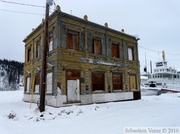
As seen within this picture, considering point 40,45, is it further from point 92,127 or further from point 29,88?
point 92,127

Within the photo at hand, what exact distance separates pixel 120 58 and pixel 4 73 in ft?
270

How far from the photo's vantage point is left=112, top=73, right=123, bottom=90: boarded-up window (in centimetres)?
1847

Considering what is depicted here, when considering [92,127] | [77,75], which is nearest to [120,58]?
[77,75]

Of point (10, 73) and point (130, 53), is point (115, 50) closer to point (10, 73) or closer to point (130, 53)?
point (130, 53)

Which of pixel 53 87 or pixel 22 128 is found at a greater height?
pixel 53 87

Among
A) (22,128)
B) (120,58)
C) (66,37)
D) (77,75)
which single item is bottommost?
(22,128)

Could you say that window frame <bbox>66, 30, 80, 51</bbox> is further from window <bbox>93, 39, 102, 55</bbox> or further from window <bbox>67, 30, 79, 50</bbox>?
window <bbox>93, 39, 102, 55</bbox>

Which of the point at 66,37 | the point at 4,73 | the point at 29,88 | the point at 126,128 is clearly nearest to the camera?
the point at 126,128

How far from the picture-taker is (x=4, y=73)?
8519cm

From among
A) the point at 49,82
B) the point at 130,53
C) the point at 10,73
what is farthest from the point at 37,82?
the point at 10,73

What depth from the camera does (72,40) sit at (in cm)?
1534

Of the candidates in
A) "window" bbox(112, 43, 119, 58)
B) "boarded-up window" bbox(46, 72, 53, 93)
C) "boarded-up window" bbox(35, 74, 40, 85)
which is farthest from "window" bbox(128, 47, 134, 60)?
"boarded-up window" bbox(35, 74, 40, 85)

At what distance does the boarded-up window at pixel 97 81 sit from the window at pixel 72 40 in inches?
138

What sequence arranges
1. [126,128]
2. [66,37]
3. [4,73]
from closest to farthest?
[126,128], [66,37], [4,73]
